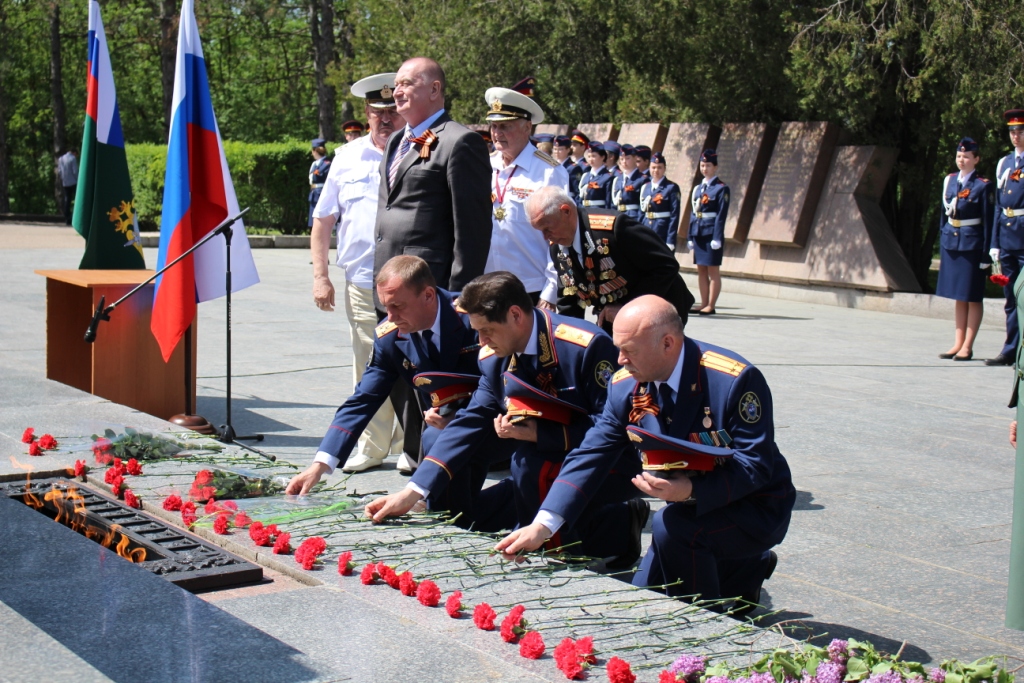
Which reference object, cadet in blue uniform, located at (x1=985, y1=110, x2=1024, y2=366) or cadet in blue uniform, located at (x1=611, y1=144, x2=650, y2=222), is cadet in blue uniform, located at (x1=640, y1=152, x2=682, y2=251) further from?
cadet in blue uniform, located at (x1=985, y1=110, x2=1024, y2=366)

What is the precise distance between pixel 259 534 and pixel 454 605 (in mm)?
980

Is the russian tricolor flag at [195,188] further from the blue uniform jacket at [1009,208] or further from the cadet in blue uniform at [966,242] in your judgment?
the blue uniform jacket at [1009,208]

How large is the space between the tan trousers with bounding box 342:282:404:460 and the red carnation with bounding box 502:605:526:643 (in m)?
2.83

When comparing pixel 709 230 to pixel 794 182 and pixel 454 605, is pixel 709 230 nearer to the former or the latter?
pixel 794 182

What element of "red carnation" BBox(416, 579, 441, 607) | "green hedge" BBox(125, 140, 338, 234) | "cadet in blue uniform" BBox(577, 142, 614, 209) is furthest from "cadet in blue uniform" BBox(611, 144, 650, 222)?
"red carnation" BBox(416, 579, 441, 607)

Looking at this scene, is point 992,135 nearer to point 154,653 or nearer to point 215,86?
point 154,653

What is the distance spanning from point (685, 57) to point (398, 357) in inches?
468

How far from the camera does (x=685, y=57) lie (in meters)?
15.7

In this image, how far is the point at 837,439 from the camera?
6684 mm

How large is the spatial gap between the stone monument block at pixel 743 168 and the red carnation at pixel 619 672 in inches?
517

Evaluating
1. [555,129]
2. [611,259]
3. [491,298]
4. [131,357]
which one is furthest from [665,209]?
[491,298]

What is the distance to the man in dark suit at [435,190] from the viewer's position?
5.37 meters

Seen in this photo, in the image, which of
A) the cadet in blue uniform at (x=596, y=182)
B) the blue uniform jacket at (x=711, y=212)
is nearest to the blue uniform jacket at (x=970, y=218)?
the blue uniform jacket at (x=711, y=212)

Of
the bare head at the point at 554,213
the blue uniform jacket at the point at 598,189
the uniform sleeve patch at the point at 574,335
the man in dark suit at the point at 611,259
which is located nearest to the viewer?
the uniform sleeve patch at the point at 574,335
